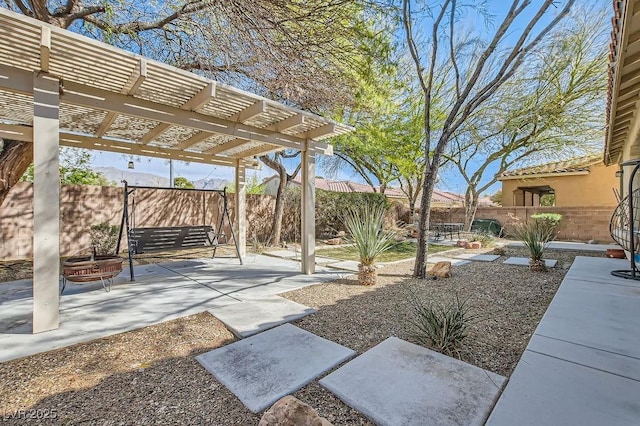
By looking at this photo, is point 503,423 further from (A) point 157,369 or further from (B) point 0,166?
(B) point 0,166

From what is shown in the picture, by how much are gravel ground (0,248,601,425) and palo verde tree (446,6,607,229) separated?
7.64 m

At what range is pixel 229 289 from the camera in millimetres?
4141

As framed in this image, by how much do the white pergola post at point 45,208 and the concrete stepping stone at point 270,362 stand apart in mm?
1758

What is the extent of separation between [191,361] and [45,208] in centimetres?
209

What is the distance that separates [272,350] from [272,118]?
3.44 metres

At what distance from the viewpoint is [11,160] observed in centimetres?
489

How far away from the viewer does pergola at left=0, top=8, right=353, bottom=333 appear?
8.89 ft

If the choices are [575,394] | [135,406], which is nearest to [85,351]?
[135,406]

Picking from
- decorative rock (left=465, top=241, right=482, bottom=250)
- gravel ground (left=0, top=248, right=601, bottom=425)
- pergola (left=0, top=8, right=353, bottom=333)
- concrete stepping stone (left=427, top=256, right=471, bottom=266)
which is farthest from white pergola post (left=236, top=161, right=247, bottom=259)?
decorative rock (left=465, top=241, right=482, bottom=250)

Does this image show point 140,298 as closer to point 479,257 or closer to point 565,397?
point 565,397

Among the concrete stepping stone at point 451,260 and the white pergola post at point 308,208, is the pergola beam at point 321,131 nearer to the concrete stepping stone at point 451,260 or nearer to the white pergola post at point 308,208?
the white pergola post at point 308,208

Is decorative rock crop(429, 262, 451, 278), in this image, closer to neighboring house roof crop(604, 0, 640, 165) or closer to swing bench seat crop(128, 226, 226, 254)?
neighboring house roof crop(604, 0, 640, 165)

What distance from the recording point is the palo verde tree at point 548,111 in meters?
8.48

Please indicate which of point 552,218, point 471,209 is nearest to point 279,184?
point 471,209
